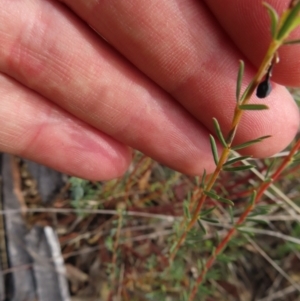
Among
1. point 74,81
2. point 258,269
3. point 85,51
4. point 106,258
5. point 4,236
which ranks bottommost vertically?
point 4,236

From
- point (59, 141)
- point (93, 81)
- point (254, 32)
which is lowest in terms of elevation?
point (59, 141)

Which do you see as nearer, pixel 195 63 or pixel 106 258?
pixel 195 63

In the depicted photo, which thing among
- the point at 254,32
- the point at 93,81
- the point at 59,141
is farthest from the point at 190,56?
the point at 59,141

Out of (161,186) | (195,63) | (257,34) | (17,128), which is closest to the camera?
(257,34)

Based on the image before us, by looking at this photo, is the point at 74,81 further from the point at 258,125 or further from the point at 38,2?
the point at 258,125

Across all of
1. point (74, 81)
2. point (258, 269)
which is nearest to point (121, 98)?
point (74, 81)

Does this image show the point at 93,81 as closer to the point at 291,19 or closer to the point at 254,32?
the point at 254,32

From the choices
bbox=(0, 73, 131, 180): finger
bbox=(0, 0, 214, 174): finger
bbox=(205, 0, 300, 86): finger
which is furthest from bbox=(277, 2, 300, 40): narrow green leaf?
bbox=(0, 73, 131, 180): finger
